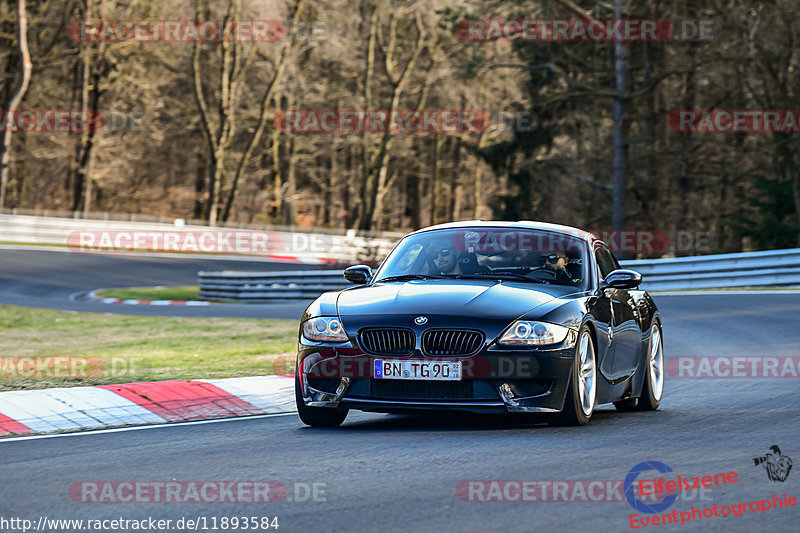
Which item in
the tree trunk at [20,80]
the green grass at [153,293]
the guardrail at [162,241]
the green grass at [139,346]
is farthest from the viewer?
the tree trunk at [20,80]

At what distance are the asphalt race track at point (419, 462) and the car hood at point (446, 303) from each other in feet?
2.37

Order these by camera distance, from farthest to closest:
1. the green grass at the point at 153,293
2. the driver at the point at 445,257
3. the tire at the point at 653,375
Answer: the green grass at the point at 153,293
the tire at the point at 653,375
the driver at the point at 445,257

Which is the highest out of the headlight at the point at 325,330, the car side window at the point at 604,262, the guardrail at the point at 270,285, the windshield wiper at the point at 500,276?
the car side window at the point at 604,262

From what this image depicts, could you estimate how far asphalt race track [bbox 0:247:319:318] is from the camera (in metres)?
24.1

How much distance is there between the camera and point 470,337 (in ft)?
25.3

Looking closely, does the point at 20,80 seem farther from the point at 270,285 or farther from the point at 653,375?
the point at 653,375

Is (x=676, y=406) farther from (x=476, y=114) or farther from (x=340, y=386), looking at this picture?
(x=476, y=114)

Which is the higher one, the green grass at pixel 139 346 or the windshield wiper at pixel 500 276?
the windshield wiper at pixel 500 276

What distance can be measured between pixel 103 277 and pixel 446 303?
89.6ft

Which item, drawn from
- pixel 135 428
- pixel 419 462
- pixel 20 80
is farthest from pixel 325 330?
pixel 20 80

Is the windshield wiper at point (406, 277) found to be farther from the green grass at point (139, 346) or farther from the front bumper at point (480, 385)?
the green grass at point (139, 346)

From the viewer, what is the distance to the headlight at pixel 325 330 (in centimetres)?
798

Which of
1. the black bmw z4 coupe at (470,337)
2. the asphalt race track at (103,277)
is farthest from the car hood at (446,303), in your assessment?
the asphalt race track at (103,277)

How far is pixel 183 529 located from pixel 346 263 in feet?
78.9
